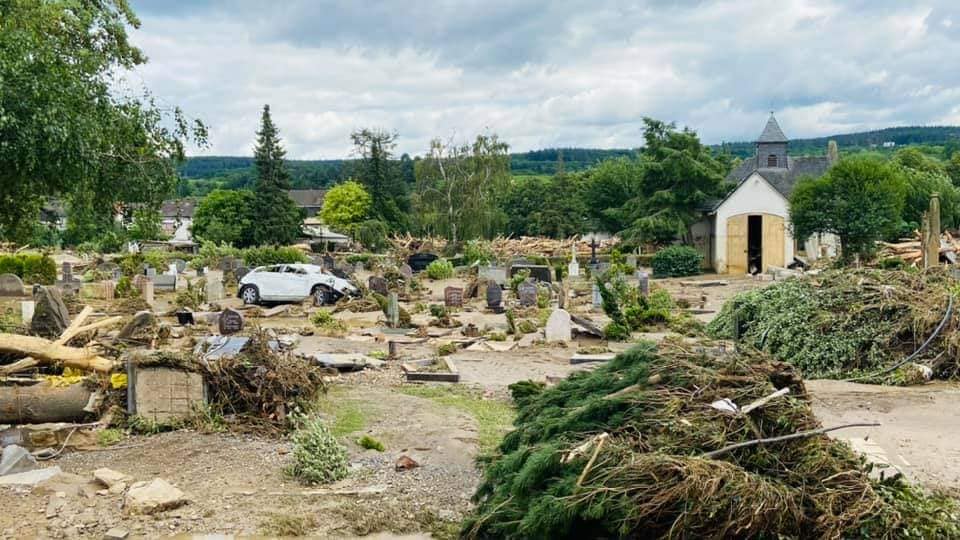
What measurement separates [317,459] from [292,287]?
61.5 feet

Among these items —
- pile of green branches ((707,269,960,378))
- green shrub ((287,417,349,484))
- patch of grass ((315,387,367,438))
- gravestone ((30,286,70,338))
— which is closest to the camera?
green shrub ((287,417,349,484))

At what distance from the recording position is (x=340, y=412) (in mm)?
11773

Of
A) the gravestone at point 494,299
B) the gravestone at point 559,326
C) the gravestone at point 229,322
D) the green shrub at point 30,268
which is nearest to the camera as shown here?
the gravestone at point 229,322

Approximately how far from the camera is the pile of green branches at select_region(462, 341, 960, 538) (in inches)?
229

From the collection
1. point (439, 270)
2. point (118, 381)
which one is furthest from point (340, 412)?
point (439, 270)

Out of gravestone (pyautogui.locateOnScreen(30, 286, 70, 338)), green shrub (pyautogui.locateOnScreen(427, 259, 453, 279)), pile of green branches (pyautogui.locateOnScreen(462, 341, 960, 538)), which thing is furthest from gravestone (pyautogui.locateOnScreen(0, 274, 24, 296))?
pile of green branches (pyautogui.locateOnScreen(462, 341, 960, 538))

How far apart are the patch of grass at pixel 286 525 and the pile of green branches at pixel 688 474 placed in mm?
1418

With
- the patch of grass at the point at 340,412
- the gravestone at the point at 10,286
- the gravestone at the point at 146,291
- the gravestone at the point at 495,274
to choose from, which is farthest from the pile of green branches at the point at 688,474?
the gravestone at the point at 10,286

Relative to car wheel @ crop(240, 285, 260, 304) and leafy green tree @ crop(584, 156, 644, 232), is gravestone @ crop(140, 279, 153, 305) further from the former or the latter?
leafy green tree @ crop(584, 156, 644, 232)

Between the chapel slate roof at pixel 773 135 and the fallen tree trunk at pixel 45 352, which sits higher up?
the chapel slate roof at pixel 773 135

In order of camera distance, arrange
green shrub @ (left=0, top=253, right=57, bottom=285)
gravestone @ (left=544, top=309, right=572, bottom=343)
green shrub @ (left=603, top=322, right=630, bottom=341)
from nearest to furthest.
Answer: gravestone @ (left=544, top=309, right=572, bottom=343), green shrub @ (left=603, top=322, right=630, bottom=341), green shrub @ (left=0, top=253, right=57, bottom=285)

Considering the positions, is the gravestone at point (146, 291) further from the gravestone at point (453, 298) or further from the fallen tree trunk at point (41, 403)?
the fallen tree trunk at point (41, 403)

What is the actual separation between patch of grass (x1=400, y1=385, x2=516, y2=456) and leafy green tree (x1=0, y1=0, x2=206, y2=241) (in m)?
4.88

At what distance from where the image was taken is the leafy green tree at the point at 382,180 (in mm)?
68250
